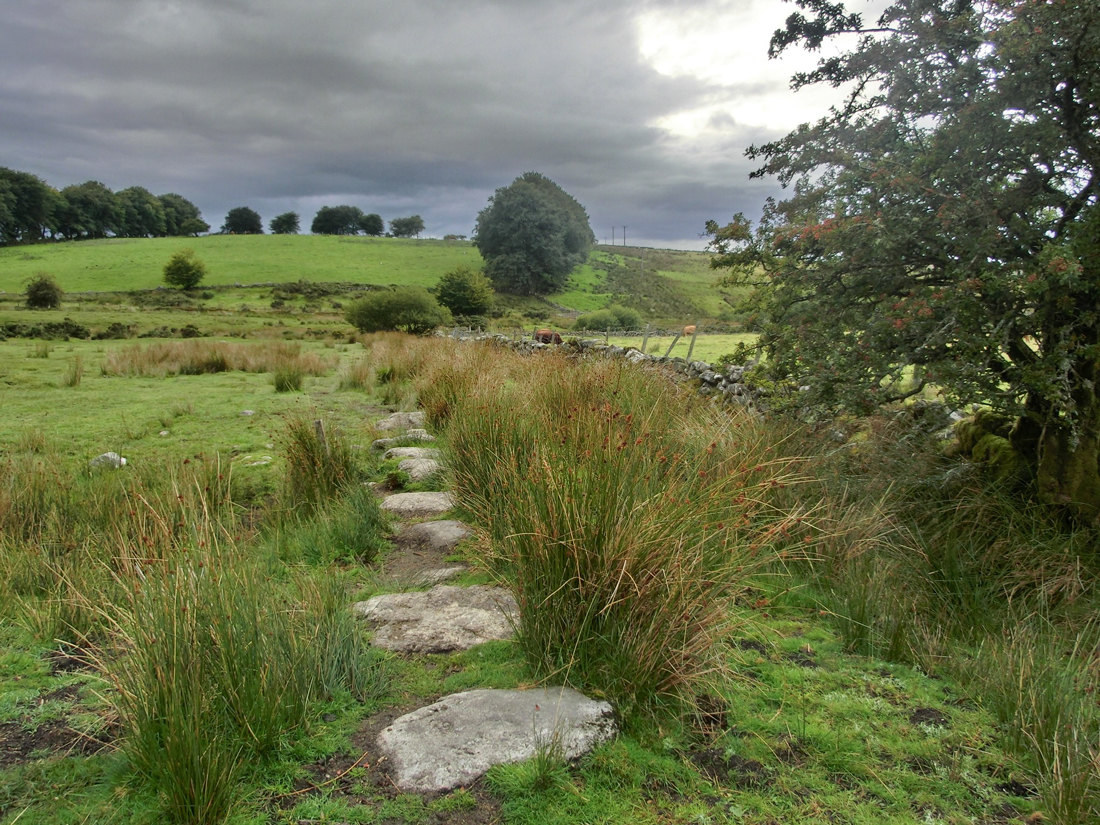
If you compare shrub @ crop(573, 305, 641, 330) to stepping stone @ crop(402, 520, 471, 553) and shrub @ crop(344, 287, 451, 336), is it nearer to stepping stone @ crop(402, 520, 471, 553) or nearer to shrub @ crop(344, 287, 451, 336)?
shrub @ crop(344, 287, 451, 336)

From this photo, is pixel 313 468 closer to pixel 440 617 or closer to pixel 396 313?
→ pixel 440 617

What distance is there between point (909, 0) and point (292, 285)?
176ft

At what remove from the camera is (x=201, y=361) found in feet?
50.8

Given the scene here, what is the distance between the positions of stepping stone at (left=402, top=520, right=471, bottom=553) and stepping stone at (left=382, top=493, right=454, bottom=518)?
298 millimetres

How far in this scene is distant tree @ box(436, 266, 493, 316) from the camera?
4019cm

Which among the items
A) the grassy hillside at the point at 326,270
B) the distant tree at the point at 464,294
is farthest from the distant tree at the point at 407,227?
the distant tree at the point at 464,294

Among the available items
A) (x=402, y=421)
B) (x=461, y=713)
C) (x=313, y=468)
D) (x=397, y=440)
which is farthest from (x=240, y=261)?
(x=461, y=713)

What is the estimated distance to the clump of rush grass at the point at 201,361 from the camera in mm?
14484

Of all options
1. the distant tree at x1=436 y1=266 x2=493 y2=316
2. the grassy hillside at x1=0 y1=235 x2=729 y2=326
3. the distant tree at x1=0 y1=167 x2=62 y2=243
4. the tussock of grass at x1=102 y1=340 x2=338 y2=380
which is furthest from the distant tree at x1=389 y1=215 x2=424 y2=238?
the tussock of grass at x1=102 y1=340 x2=338 y2=380

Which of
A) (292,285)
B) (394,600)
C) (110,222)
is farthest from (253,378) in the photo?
(110,222)

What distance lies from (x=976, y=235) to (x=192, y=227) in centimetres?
10819

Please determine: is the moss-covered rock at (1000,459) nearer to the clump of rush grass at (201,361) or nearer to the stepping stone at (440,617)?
the stepping stone at (440,617)

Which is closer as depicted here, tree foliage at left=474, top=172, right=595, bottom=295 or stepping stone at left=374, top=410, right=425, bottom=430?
stepping stone at left=374, top=410, right=425, bottom=430

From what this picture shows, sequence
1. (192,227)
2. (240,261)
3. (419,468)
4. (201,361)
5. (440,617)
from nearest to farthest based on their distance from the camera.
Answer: (440,617)
(419,468)
(201,361)
(240,261)
(192,227)
